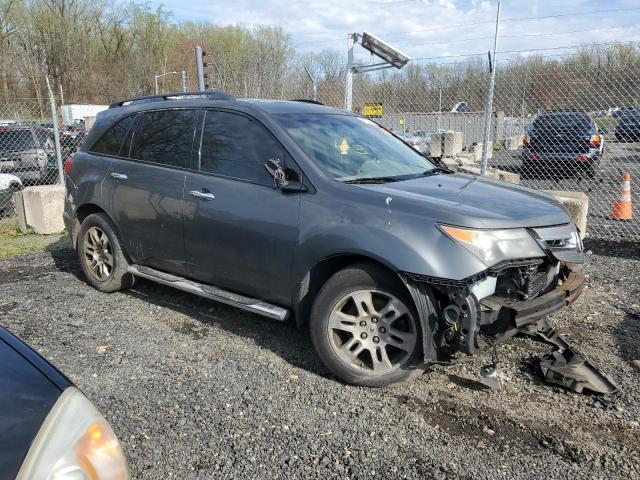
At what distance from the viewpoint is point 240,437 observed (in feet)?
9.81

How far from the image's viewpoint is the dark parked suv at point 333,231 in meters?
3.18

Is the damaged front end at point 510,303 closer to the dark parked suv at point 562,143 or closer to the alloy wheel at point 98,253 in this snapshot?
the alloy wheel at point 98,253

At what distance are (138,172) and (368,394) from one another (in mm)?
2828

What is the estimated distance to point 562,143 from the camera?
42.3 ft

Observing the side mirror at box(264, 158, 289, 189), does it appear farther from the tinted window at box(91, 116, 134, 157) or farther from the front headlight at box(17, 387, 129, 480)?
the front headlight at box(17, 387, 129, 480)

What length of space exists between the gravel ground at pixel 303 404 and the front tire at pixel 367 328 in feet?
0.52

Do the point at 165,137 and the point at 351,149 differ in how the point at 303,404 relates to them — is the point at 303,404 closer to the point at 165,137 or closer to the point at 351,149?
the point at 351,149

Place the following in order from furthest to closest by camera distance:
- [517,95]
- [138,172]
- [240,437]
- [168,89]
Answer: [168,89] < [517,95] < [138,172] < [240,437]

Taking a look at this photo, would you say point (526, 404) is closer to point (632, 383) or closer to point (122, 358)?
point (632, 383)

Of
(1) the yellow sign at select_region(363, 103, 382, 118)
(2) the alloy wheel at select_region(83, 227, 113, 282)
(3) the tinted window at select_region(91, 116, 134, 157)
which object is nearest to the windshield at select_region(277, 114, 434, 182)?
(3) the tinted window at select_region(91, 116, 134, 157)

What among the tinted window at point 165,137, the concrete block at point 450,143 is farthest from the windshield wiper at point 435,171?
the concrete block at point 450,143

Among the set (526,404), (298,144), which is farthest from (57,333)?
(526,404)

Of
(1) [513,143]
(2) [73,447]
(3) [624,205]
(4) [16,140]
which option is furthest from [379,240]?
(1) [513,143]

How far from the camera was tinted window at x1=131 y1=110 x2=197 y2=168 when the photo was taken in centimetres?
452
